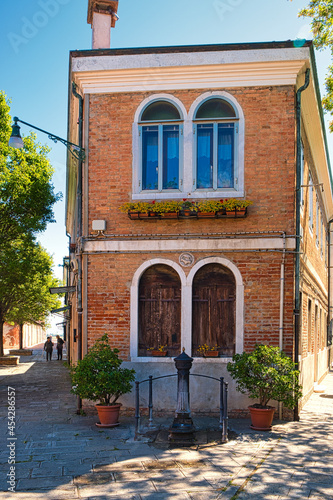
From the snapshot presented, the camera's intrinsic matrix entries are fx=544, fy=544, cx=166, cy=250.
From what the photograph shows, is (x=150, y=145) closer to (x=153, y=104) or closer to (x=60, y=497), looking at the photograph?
(x=153, y=104)

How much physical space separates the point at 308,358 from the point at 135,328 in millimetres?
5208

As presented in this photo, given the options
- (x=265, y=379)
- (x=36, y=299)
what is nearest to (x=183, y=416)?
(x=265, y=379)

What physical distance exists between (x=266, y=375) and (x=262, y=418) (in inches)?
29.2

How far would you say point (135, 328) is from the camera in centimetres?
1091

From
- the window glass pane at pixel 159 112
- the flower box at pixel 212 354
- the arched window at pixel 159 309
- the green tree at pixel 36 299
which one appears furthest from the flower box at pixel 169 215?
the green tree at pixel 36 299

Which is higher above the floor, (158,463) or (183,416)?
(183,416)

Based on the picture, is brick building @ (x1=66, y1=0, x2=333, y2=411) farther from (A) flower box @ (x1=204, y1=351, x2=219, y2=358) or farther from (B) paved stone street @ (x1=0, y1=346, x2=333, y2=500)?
(B) paved stone street @ (x1=0, y1=346, x2=333, y2=500)

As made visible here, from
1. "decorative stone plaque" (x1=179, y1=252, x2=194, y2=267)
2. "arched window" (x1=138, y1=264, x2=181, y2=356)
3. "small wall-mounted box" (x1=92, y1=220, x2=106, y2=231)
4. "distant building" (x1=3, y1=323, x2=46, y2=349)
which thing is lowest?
"distant building" (x1=3, y1=323, x2=46, y2=349)

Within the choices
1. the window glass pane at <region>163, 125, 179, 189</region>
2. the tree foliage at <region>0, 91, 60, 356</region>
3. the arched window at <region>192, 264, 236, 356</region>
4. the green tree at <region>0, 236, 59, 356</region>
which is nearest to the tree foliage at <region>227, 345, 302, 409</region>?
the arched window at <region>192, 264, 236, 356</region>

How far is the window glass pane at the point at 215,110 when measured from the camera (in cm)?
1115

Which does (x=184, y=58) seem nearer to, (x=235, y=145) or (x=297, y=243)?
(x=235, y=145)

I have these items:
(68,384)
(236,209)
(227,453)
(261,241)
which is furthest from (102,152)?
(68,384)

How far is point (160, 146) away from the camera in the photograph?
1126 centimetres

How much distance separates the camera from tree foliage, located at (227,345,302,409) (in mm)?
9531
